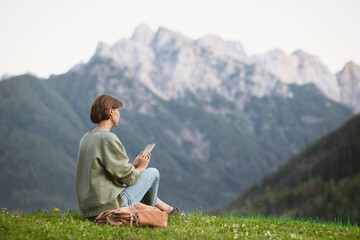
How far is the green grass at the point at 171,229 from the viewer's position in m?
7.01

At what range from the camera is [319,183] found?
116250mm

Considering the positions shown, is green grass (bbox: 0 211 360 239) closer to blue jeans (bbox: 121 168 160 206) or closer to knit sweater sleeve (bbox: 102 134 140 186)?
blue jeans (bbox: 121 168 160 206)

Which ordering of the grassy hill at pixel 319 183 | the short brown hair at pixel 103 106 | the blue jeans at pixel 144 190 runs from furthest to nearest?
1. the grassy hill at pixel 319 183
2. the blue jeans at pixel 144 190
3. the short brown hair at pixel 103 106

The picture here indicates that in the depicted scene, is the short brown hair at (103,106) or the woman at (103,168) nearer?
the woman at (103,168)

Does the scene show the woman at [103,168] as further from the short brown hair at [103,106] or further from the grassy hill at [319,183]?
the grassy hill at [319,183]

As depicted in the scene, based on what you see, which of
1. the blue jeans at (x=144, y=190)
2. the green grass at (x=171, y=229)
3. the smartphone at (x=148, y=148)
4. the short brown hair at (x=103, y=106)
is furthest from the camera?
the smartphone at (x=148, y=148)

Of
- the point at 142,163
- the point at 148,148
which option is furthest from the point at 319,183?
the point at 142,163

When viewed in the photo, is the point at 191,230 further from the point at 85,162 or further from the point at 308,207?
the point at 308,207

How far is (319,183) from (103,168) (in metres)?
116

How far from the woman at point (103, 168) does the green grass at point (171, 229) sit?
0.46 metres

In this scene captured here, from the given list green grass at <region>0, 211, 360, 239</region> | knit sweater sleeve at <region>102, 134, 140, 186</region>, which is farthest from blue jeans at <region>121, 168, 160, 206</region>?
green grass at <region>0, 211, 360, 239</region>

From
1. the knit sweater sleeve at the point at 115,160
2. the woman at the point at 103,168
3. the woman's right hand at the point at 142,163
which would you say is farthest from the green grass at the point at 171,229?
the woman's right hand at the point at 142,163

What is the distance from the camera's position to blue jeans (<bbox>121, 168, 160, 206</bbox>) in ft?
28.1

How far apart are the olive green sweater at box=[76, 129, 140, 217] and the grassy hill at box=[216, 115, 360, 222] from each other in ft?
248
